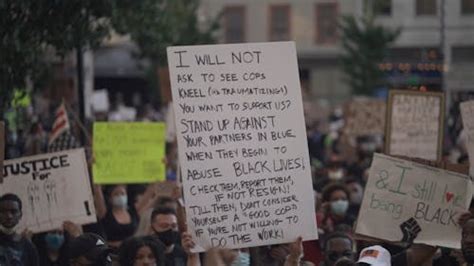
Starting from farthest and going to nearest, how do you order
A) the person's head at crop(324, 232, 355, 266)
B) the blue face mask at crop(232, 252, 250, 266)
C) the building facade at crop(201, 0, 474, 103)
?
the building facade at crop(201, 0, 474, 103), the person's head at crop(324, 232, 355, 266), the blue face mask at crop(232, 252, 250, 266)

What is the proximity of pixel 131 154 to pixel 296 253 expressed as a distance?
6.26 meters

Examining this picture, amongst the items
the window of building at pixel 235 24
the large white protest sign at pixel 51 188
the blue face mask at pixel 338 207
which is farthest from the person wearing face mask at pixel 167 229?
the window of building at pixel 235 24

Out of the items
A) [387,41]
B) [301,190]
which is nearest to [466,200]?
[301,190]

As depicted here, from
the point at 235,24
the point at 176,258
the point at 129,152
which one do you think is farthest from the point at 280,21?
the point at 176,258

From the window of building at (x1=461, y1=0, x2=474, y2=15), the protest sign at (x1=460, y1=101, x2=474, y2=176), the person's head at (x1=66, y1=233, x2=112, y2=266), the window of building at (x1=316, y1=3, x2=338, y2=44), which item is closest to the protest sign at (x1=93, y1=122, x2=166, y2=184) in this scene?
the protest sign at (x1=460, y1=101, x2=474, y2=176)

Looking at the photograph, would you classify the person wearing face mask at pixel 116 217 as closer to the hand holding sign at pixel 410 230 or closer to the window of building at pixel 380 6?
the hand holding sign at pixel 410 230

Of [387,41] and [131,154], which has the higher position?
[387,41]

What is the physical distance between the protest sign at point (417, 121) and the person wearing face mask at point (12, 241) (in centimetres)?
461

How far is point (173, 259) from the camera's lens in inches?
320

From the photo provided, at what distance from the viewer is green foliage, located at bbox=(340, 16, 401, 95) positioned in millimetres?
41125

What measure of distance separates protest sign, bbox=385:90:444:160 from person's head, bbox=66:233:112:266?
5059 mm

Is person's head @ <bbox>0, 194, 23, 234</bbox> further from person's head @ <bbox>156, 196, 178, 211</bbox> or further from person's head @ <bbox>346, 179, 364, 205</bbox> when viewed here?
person's head @ <bbox>346, 179, 364, 205</bbox>

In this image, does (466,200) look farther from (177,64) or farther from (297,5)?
(297,5)

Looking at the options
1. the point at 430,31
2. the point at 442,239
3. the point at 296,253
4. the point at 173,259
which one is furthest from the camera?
the point at 430,31
